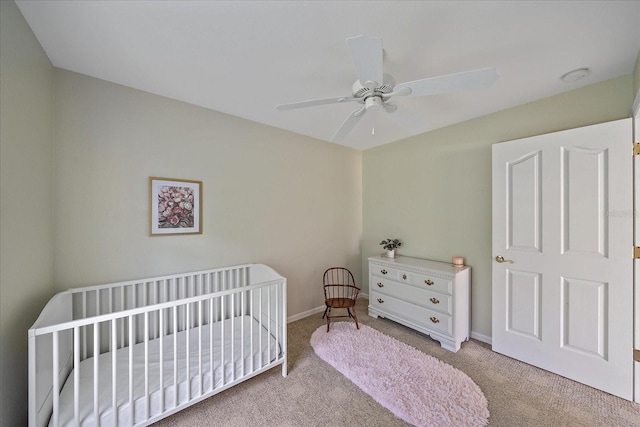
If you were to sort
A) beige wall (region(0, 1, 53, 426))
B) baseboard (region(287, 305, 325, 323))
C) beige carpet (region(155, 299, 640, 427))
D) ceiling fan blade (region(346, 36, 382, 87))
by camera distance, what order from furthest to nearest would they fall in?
baseboard (region(287, 305, 325, 323))
beige carpet (region(155, 299, 640, 427))
beige wall (region(0, 1, 53, 426))
ceiling fan blade (region(346, 36, 382, 87))

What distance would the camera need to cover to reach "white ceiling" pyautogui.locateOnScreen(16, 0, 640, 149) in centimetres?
122

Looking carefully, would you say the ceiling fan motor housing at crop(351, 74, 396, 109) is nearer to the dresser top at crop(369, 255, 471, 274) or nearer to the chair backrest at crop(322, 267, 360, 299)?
the dresser top at crop(369, 255, 471, 274)

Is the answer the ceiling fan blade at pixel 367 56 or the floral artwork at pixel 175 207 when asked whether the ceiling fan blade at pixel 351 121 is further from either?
the floral artwork at pixel 175 207

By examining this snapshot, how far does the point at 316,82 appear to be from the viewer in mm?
1849

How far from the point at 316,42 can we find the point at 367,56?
1.70 ft

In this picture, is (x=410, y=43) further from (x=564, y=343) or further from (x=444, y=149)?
(x=564, y=343)

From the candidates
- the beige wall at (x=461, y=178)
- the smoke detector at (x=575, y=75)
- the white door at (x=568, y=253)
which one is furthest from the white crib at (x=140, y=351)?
the smoke detector at (x=575, y=75)

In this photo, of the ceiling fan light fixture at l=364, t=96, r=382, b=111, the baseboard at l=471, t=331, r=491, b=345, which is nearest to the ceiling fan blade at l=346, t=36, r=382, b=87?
the ceiling fan light fixture at l=364, t=96, r=382, b=111

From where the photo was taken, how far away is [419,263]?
2801mm

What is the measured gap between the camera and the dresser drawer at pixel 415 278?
2.42 metres

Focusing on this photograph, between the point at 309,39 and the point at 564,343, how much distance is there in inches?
118

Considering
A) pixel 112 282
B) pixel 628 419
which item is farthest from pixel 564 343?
pixel 112 282

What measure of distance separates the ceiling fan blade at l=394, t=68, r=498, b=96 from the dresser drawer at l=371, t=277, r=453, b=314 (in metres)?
1.95

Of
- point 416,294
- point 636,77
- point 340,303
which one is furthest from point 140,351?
point 636,77
